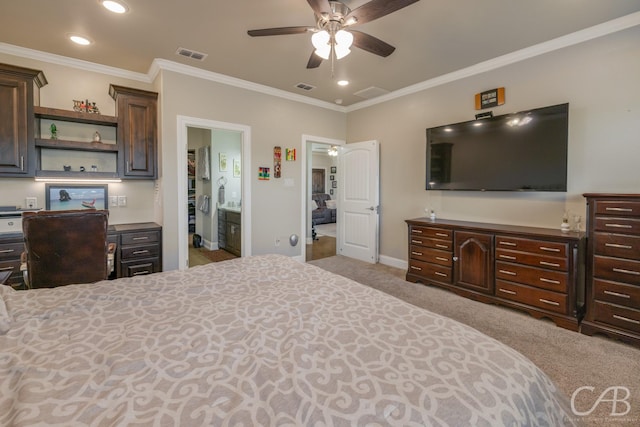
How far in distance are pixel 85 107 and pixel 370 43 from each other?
3316 mm

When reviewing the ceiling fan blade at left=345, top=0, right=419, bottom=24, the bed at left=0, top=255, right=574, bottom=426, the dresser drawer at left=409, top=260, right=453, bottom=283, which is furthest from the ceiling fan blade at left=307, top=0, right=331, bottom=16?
the dresser drawer at left=409, top=260, right=453, bottom=283

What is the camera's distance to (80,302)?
1333 mm

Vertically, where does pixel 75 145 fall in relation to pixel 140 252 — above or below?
above

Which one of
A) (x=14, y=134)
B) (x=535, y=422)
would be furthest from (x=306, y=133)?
(x=535, y=422)

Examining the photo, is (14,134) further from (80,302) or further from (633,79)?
(633,79)

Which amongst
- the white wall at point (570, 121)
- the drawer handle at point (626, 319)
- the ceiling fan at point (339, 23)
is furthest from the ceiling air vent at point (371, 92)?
the drawer handle at point (626, 319)

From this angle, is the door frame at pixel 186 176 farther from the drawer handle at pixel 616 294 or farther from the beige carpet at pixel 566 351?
the drawer handle at pixel 616 294

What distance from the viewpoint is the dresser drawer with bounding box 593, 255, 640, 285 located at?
7.30ft

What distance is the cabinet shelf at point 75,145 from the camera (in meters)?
3.05

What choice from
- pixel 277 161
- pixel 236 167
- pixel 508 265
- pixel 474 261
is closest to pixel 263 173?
pixel 277 161

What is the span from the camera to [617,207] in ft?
7.46

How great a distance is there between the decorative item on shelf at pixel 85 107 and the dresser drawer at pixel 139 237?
154cm

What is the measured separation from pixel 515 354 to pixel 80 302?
5.98 feet

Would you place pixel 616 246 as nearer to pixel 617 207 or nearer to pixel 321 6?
pixel 617 207
